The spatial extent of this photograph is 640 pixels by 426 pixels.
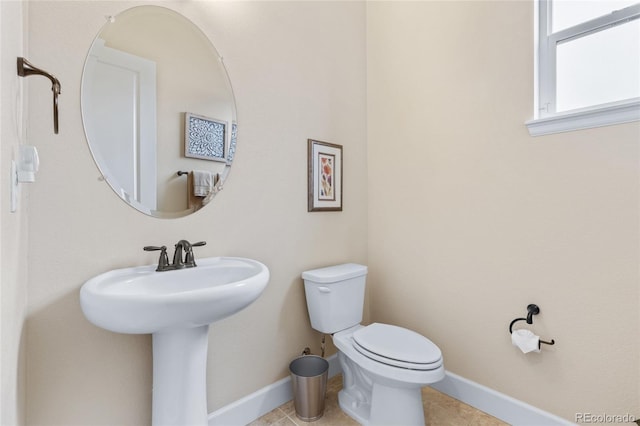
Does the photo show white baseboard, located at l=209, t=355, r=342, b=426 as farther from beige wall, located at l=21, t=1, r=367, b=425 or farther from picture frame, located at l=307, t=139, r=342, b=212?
picture frame, located at l=307, t=139, r=342, b=212

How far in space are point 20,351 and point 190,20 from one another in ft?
4.56

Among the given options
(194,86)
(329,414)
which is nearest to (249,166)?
(194,86)

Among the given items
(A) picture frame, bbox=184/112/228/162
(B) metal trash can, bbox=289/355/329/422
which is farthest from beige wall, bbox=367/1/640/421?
(A) picture frame, bbox=184/112/228/162

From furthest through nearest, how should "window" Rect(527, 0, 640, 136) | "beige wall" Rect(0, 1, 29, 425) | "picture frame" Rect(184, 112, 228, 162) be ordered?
"picture frame" Rect(184, 112, 228, 162) < "window" Rect(527, 0, 640, 136) < "beige wall" Rect(0, 1, 29, 425)

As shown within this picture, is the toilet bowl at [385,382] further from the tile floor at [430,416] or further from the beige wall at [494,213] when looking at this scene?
the beige wall at [494,213]

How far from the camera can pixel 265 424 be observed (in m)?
1.58

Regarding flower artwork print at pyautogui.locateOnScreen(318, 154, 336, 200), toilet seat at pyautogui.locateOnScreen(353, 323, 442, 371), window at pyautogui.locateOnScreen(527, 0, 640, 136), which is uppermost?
window at pyautogui.locateOnScreen(527, 0, 640, 136)

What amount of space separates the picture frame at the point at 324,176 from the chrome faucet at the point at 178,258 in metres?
0.76

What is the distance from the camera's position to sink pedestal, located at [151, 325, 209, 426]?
3.83 ft

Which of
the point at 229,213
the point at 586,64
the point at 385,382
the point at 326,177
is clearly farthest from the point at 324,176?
the point at 586,64

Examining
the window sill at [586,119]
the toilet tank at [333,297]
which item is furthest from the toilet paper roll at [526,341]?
the window sill at [586,119]

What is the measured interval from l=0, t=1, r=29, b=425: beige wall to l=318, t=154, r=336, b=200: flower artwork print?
4.31ft

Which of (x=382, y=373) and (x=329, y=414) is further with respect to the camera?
(x=329, y=414)

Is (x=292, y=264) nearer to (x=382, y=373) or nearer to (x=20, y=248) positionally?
(x=382, y=373)
